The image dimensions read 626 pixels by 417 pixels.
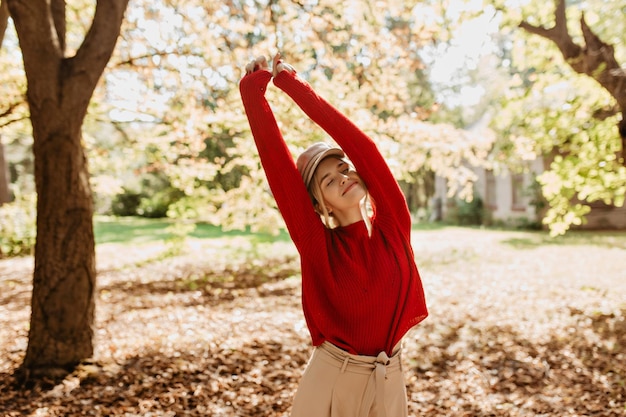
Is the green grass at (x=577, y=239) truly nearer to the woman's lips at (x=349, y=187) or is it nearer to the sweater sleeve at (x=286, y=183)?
the woman's lips at (x=349, y=187)

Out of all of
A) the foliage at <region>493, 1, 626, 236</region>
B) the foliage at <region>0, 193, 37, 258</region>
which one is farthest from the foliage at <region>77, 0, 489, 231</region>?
the foliage at <region>0, 193, 37, 258</region>

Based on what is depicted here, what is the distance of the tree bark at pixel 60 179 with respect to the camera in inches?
151

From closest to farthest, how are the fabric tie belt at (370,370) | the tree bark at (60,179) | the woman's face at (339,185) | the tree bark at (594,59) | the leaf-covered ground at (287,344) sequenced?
1. the fabric tie belt at (370,370)
2. the woman's face at (339,185)
3. the tree bark at (60,179)
4. the leaf-covered ground at (287,344)
5. the tree bark at (594,59)

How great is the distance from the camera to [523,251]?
12156 millimetres

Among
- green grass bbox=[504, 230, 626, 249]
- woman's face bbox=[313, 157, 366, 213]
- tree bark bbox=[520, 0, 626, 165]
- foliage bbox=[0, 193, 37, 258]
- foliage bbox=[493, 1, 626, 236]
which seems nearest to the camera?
woman's face bbox=[313, 157, 366, 213]

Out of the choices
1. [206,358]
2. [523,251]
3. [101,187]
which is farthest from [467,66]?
[206,358]

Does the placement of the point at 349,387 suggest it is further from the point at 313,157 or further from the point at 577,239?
the point at 577,239

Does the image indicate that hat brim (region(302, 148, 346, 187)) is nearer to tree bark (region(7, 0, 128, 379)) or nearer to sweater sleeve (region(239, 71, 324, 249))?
sweater sleeve (region(239, 71, 324, 249))

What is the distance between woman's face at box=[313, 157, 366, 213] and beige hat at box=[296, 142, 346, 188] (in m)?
0.03

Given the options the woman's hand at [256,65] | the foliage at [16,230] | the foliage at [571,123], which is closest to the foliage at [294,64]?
the foliage at [571,123]

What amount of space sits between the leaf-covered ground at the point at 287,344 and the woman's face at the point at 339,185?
2527 millimetres

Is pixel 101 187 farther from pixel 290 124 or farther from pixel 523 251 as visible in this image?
pixel 523 251

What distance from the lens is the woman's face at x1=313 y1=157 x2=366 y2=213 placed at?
1.94m

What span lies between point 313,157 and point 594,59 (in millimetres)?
3993
